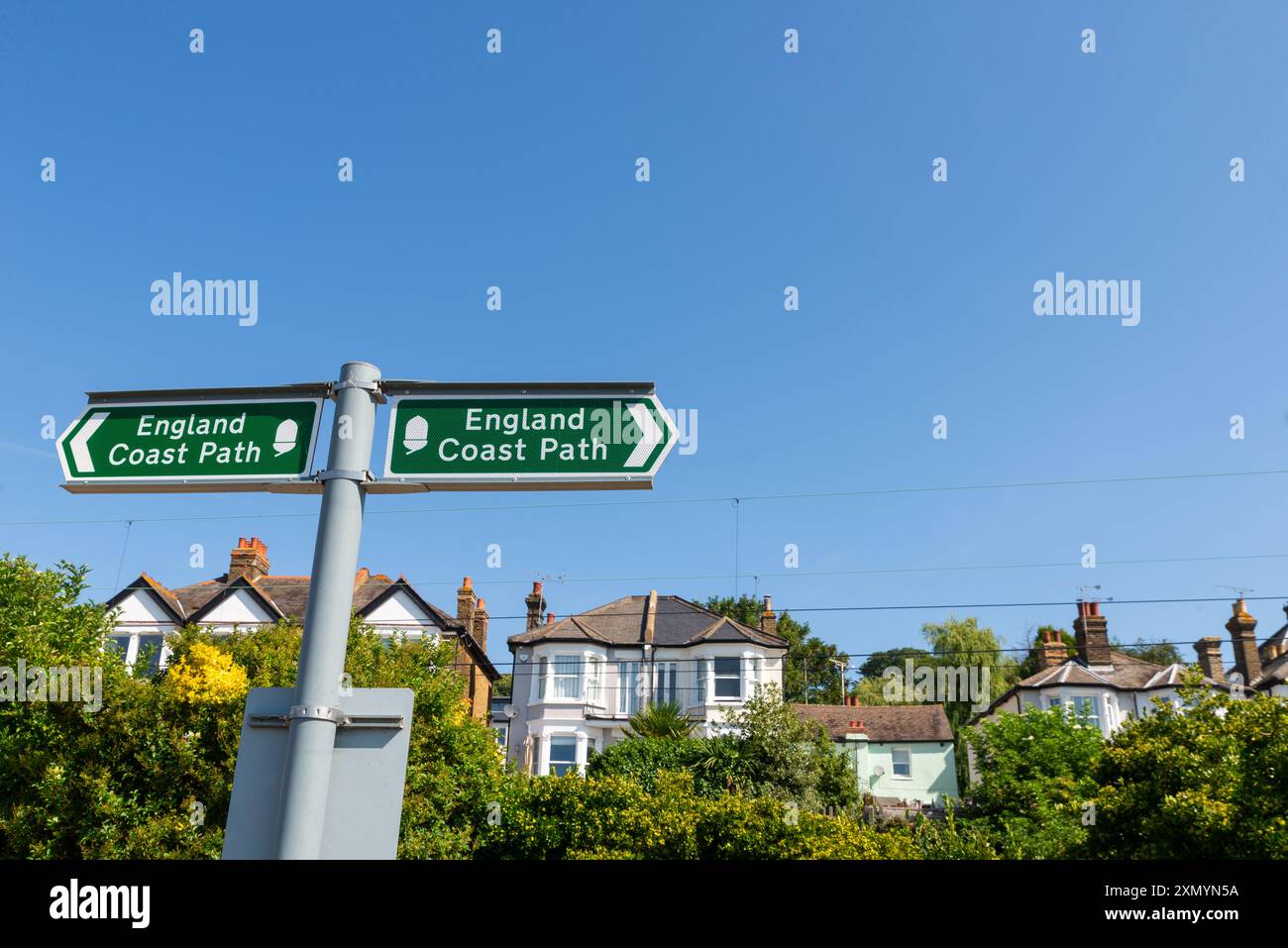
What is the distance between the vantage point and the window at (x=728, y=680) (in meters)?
39.1

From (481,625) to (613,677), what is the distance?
6.49 meters

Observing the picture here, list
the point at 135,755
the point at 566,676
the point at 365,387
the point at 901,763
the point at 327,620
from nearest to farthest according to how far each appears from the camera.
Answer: the point at 327,620
the point at 365,387
the point at 135,755
the point at 566,676
the point at 901,763

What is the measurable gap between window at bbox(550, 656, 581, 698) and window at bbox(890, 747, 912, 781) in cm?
1669

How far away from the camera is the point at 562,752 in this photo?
38.9 m

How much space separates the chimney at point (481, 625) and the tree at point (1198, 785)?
29.1 m

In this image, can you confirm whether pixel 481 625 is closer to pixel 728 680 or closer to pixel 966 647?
pixel 728 680

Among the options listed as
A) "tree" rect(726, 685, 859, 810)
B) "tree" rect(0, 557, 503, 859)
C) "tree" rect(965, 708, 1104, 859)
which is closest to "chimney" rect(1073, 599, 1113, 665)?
"tree" rect(965, 708, 1104, 859)

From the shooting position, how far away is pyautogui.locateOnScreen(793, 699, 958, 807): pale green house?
43.6 m

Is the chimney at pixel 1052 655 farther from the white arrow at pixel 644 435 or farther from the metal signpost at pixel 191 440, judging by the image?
the metal signpost at pixel 191 440

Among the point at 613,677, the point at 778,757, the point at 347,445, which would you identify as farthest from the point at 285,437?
the point at 613,677

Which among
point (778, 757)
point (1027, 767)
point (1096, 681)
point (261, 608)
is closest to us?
point (778, 757)

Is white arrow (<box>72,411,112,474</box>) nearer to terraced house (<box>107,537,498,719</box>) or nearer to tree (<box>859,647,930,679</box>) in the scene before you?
terraced house (<box>107,537,498,719</box>)

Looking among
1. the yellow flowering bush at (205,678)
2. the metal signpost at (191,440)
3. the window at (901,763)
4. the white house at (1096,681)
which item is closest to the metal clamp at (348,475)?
the metal signpost at (191,440)

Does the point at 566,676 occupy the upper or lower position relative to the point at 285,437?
upper
